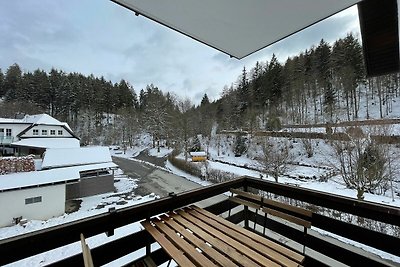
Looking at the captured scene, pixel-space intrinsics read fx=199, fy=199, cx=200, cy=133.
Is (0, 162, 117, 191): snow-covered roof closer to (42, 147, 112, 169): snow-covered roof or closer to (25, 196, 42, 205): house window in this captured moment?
(25, 196, 42, 205): house window

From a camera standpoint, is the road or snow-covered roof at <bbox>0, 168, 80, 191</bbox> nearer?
snow-covered roof at <bbox>0, 168, 80, 191</bbox>

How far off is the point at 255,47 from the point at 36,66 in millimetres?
20140

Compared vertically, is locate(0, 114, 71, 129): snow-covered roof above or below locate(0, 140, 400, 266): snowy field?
above

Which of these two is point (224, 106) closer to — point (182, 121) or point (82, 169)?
point (182, 121)

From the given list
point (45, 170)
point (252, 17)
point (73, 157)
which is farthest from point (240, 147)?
point (252, 17)

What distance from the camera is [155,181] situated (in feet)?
42.1

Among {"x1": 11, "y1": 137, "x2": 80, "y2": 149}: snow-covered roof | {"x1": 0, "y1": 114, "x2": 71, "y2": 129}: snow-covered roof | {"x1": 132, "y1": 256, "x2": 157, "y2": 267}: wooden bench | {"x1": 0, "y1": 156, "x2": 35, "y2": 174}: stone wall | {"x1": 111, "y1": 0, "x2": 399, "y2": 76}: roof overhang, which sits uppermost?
{"x1": 0, "y1": 114, "x2": 71, "y2": 129}: snow-covered roof

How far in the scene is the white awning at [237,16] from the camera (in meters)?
1.37

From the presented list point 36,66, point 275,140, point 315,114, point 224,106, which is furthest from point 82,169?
point 315,114

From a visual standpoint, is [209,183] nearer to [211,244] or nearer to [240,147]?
[240,147]

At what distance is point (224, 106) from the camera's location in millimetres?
24266

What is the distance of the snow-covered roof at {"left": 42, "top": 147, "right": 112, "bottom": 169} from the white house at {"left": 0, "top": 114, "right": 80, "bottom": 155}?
3.35 meters

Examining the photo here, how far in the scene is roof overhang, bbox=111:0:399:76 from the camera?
1.38 metres

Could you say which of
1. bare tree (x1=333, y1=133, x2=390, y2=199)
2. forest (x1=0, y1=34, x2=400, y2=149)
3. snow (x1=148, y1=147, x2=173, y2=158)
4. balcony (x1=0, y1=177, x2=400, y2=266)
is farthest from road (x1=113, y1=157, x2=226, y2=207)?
balcony (x1=0, y1=177, x2=400, y2=266)
